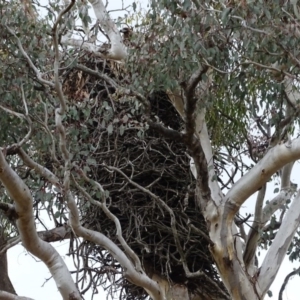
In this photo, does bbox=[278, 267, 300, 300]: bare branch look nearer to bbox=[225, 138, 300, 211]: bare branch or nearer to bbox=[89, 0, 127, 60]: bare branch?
bbox=[225, 138, 300, 211]: bare branch

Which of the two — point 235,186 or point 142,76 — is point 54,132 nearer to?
point 142,76

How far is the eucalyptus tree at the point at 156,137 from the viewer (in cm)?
494

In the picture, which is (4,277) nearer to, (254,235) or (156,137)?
(156,137)

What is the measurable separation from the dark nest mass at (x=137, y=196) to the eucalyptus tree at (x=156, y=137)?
0.04ft

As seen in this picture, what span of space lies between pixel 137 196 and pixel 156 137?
57 cm

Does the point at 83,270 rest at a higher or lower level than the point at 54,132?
lower

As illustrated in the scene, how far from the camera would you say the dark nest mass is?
625cm

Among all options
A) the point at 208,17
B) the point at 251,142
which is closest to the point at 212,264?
the point at 251,142

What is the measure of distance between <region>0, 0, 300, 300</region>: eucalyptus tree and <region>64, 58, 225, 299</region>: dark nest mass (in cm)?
1

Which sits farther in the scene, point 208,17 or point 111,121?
point 111,121

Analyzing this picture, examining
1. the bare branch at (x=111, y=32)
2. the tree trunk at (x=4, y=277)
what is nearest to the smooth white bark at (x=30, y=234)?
the bare branch at (x=111, y=32)

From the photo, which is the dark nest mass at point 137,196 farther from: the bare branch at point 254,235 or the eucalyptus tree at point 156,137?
the bare branch at point 254,235

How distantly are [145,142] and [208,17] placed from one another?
69.1 inches

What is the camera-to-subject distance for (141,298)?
6.66 metres
